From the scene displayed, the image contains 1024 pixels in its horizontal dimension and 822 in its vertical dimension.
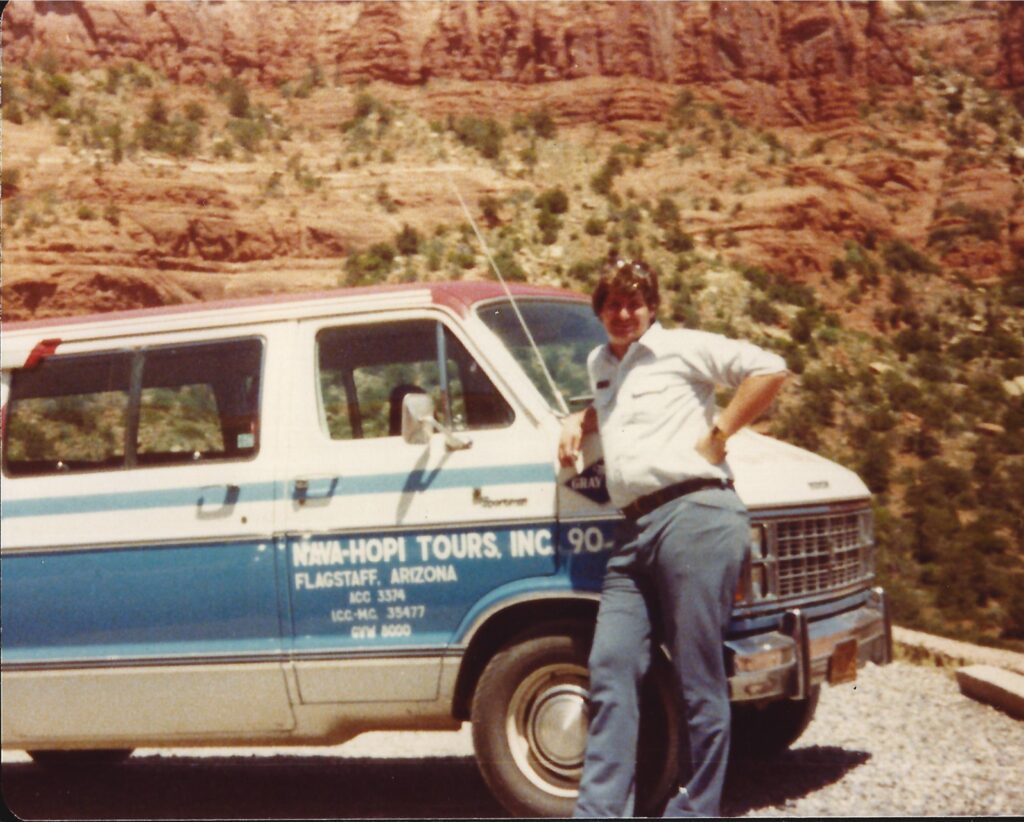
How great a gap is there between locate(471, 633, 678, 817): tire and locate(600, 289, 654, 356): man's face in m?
1.11

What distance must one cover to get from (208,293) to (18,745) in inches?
1251

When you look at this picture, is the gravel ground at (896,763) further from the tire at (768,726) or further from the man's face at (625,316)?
the man's face at (625,316)

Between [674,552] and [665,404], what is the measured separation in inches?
20.0

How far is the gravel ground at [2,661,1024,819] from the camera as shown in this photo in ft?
15.5

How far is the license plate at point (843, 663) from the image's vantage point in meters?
4.33

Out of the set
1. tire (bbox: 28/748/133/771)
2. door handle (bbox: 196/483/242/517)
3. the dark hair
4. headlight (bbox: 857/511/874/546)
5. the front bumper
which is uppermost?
the dark hair

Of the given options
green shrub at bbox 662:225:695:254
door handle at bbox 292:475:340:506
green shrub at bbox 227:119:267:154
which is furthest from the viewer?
green shrub at bbox 227:119:267:154

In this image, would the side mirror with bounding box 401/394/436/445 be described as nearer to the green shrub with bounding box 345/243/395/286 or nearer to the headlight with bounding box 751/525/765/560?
the headlight with bounding box 751/525/765/560

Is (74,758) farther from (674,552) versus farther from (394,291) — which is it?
(674,552)

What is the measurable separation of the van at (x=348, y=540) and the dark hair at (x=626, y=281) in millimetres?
533

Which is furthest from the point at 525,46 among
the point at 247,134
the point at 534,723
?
the point at 534,723

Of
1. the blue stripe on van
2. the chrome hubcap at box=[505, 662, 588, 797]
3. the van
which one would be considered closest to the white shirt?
the van

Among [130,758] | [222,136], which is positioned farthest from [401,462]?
[222,136]

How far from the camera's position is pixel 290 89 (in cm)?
4034
